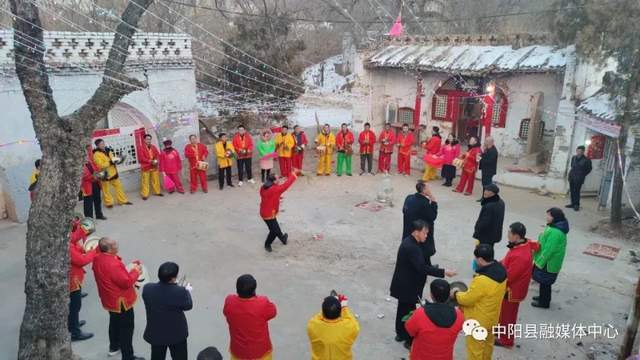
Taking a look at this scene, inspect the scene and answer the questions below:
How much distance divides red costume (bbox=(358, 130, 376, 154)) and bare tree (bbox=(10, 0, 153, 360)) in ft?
33.1

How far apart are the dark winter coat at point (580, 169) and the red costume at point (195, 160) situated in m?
9.26

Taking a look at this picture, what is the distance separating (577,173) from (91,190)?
11163 millimetres

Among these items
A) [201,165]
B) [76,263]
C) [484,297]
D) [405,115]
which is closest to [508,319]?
[484,297]

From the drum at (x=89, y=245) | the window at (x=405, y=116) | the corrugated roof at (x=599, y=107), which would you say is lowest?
Result: the drum at (x=89, y=245)

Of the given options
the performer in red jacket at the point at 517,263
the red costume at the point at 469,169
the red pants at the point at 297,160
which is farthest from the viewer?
the red pants at the point at 297,160

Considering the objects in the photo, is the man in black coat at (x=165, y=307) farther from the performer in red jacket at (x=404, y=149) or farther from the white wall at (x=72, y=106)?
the performer in red jacket at (x=404, y=149)

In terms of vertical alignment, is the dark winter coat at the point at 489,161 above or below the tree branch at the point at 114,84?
below

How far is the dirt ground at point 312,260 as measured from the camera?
6.59 metres

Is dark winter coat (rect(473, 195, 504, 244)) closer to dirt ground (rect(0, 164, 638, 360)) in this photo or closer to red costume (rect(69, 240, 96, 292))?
dirt ground (rect(0, 164, 638, 360))

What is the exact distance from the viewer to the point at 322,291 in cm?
794

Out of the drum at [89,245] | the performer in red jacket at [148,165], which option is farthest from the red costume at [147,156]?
the drum at [89,245]

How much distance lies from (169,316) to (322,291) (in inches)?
135

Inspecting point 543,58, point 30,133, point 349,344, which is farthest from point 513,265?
point 543,58

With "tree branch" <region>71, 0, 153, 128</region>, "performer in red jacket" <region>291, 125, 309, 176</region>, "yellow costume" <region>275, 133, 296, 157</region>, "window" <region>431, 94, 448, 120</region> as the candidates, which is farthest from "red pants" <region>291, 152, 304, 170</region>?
"tree branch" <region>71, 0, 153, 128</region>
